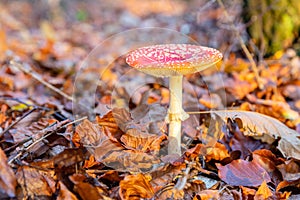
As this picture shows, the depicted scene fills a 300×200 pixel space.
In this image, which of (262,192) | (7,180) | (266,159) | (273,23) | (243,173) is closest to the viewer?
(7,180)

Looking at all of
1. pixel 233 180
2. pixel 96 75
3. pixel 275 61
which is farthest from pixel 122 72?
pixel 233 180

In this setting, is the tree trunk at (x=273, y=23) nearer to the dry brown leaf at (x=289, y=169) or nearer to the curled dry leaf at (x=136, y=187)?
the dry brown leaf at (x=289, y=169)

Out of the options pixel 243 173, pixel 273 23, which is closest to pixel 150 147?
pixel 243 173

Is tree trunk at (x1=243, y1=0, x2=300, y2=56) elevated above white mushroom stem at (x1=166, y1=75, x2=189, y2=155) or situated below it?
above

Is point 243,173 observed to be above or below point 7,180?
below

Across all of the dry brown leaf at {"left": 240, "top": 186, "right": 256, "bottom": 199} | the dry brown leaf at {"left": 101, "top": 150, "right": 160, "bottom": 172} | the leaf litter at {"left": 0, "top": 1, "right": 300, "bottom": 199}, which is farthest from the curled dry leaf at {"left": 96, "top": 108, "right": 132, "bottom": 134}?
the dry brown leaf at {"left": 240, "top": 186, "right": 256, "bottom": 199}

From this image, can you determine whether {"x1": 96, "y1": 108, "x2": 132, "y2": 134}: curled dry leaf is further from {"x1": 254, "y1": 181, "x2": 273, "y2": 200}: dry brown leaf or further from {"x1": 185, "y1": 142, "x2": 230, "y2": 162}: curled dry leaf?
{"x1": 254, "y1": 181, "x2": 273, "y2": 200}: dry brown leaf

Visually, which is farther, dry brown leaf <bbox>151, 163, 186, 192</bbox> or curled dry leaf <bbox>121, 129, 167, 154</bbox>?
curled dry leaf <bbox>121, 129, 167, 154</bbox>

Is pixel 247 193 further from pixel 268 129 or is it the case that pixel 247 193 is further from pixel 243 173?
pixel 268 129
